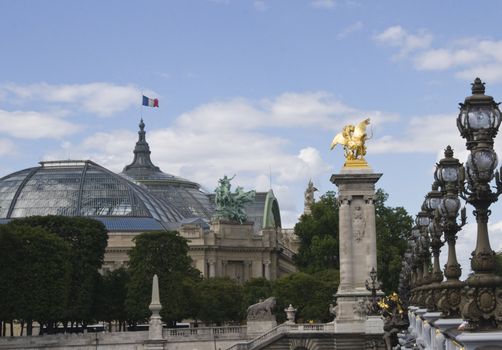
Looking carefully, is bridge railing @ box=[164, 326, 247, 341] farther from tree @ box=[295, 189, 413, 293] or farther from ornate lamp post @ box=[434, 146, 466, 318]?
ornate lamp post @ box=[434, 146, 466, 318]

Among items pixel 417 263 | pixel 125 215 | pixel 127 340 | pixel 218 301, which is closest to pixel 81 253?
pixel 127 340

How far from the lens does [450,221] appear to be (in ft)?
69.1

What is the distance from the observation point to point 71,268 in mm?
90625

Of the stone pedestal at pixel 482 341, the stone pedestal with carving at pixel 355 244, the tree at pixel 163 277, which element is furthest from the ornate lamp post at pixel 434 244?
the tree at pixel 163 277

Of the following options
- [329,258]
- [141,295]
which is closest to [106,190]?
[329,258]

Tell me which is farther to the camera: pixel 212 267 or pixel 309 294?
pixel 212 267

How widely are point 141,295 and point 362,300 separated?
2842 centimetres

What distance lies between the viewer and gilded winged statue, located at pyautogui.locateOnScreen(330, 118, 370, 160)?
261ft

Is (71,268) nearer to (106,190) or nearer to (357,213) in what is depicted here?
(357,213)

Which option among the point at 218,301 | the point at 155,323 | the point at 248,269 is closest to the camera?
the point at 155,323

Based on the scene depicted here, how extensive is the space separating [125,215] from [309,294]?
200ft

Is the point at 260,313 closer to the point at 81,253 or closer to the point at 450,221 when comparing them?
the point at 81,253

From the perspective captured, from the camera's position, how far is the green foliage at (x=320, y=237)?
11300cm

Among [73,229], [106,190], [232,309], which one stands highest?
[106,190]
